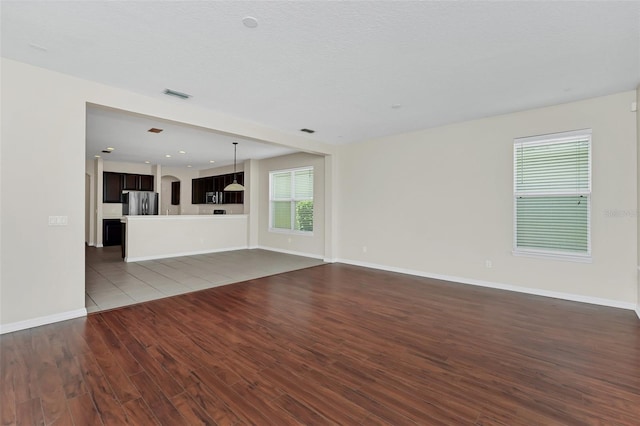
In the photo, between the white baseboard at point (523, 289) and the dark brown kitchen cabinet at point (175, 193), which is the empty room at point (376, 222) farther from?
the dark brown kitchen cabinet at point (175, 193)

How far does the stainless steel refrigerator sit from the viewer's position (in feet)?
27.5

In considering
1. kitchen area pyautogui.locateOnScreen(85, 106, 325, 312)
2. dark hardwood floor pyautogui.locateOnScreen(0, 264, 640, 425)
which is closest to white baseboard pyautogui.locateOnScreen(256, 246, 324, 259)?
kitchen area pyautogui.locateOnScreen(85, 106, 325, 312)

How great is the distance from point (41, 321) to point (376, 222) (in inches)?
199

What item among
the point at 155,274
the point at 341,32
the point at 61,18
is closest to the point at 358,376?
the point at 341,32

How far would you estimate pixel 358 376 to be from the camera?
2.14 m

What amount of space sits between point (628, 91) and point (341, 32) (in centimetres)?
372

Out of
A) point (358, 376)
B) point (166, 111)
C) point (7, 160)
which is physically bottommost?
point (358, 376)

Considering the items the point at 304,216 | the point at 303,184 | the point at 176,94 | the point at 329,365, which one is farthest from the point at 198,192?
the point at 329,365

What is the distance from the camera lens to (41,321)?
9.80 feet

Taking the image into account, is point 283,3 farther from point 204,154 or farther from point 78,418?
point 204,154

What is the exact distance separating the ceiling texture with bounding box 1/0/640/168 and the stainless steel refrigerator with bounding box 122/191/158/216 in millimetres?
5858

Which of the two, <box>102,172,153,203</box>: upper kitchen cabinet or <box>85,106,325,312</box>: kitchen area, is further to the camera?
<box>102,172,153,203</box>: upper kitchen cabinet

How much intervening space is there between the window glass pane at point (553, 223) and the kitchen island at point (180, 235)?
22.0ft

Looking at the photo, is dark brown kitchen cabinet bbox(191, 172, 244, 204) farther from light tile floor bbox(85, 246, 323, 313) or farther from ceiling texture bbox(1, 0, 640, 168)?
ceiling texture bbox(1, 0, 640, 168)
